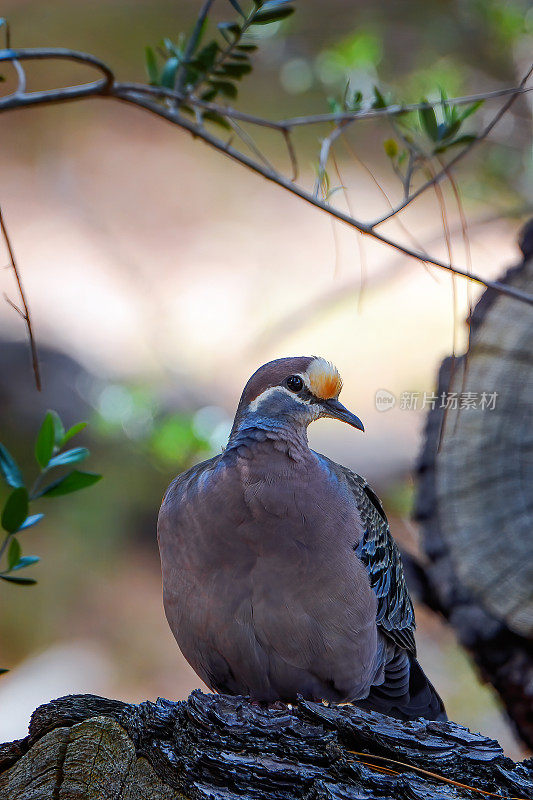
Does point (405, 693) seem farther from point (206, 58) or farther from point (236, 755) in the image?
point (206, 58)

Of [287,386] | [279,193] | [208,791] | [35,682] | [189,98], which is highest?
[279,193]

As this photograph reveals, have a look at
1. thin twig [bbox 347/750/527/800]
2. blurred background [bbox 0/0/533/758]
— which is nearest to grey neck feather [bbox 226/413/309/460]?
thin twig [bbox 347/750/527/800]

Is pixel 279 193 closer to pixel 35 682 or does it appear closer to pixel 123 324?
pixel 123 324

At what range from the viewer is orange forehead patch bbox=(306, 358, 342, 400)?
2078 millimetres

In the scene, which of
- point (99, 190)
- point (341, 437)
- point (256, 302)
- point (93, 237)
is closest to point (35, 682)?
point (341, 437)

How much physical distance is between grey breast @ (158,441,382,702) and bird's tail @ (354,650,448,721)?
0.34 meters

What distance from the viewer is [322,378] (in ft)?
6.81

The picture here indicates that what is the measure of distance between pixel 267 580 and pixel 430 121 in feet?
3.55

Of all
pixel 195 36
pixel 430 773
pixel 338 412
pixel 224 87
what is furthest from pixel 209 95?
pixel 430 773

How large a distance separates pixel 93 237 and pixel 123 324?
904 mm

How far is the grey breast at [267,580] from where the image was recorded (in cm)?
192

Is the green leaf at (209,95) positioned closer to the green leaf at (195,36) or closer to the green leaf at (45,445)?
the green leaf at (195,36)

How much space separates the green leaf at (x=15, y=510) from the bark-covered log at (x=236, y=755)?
1.29ft

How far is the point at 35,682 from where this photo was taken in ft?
16.3
